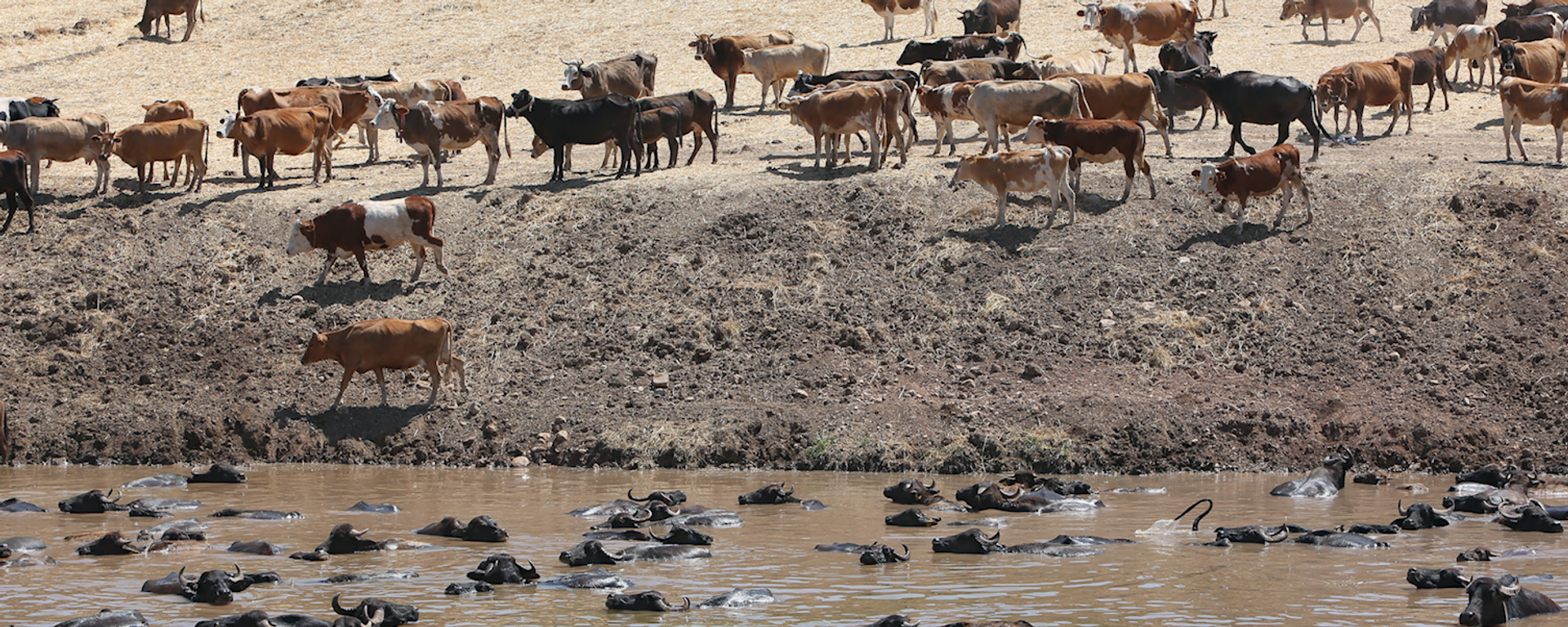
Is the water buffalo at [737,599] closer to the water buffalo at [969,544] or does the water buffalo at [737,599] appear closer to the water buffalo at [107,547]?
the water buffalo at [969,544]

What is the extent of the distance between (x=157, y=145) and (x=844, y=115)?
11040 mm

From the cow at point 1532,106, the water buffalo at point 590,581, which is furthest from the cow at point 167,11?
the water buffalo at point 590,581

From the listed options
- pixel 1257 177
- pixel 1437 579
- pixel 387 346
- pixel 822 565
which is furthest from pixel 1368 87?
pixel 822 565

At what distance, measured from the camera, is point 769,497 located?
47.0 ft

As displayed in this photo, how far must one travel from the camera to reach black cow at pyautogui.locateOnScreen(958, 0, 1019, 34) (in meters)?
38.0

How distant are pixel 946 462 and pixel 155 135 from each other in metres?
15.1

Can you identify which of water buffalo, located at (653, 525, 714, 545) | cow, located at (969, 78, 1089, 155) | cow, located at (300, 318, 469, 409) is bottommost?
water buffalo, located at (653, 525, 714, 545)

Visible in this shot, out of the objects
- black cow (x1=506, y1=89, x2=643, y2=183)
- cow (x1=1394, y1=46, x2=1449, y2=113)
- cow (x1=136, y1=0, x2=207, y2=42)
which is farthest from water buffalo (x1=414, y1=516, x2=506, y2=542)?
cow (x1=136, y1=0, x2=207, y2=42)

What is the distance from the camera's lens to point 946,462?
16.7 metres

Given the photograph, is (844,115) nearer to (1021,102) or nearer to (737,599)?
(1021,102)

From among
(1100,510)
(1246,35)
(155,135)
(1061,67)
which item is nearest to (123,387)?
(155,135)

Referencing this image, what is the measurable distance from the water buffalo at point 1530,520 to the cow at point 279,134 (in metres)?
19.3

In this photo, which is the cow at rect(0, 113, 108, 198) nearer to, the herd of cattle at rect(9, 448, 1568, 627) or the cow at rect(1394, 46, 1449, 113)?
the herd of cattle at rect(9, 448, 1568, 627)

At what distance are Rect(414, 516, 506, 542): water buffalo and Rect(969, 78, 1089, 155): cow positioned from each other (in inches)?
545
